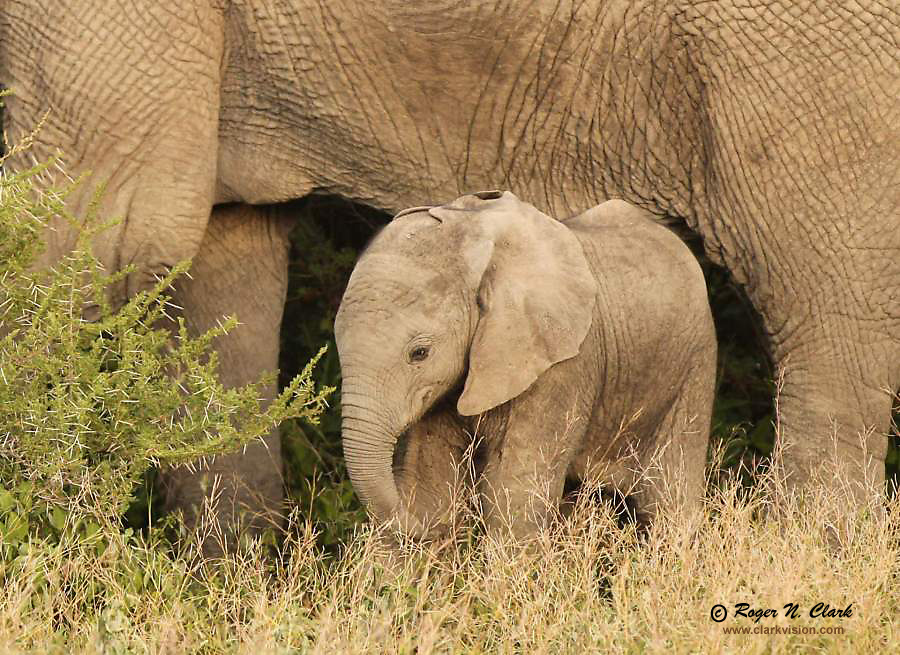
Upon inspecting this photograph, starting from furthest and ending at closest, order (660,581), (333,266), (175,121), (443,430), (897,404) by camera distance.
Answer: (333,266) < (897,404) < (175,121) < (443,430) < (660,581)

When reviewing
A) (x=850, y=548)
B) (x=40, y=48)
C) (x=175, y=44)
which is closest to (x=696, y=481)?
(x=850, y=548)

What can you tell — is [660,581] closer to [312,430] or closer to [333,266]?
[312,430]

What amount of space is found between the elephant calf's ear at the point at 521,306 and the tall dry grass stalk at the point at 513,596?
408mm

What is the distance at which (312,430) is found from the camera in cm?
610

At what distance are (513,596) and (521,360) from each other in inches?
24.5

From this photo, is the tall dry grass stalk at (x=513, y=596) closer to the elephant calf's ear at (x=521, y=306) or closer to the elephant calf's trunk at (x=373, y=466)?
the elephant calf's trunk at (x=373, y=466)

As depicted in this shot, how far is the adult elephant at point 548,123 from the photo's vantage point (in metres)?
4.47

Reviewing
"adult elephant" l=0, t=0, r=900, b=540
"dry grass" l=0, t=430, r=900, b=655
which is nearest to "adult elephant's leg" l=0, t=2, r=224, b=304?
"adult elephant" l=0, t=0, r=900, b=540

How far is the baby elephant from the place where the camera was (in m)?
4.17

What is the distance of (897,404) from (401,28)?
2152mm

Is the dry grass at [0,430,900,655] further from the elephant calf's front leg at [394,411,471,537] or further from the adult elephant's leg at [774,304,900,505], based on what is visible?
the adult elephant's leg at [774,304,900,505]

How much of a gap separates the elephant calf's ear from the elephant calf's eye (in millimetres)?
129

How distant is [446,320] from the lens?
13.7 ft

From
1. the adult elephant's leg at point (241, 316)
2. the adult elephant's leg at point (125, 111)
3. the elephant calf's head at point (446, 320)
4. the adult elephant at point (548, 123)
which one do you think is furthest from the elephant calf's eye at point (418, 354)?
the adult elephant's leg at point (241, 316)
